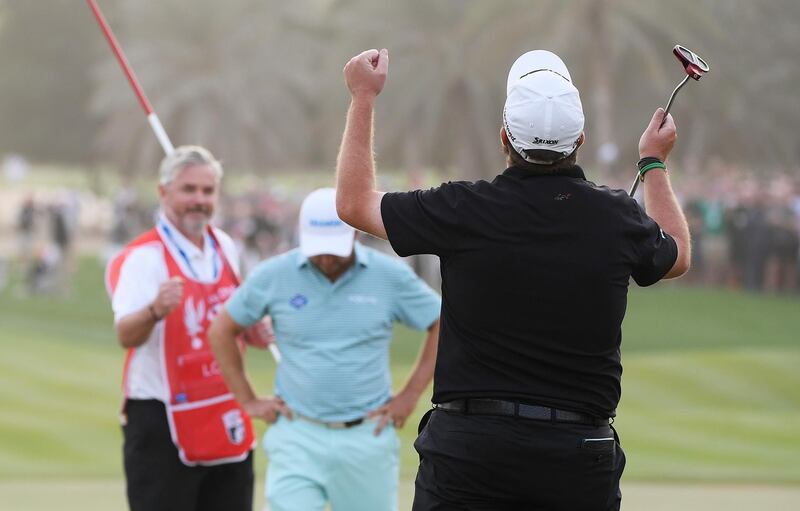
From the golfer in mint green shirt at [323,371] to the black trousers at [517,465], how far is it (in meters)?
1.87

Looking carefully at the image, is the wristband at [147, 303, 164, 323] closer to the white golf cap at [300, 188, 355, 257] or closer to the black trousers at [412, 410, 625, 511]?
the white golf cap at [300, 188, 355, 257]

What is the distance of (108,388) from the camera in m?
14.9

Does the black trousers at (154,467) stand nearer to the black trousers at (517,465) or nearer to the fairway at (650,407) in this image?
the black trousers at (517,465)

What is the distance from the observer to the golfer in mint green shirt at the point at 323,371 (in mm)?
5426

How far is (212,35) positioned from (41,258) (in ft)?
71.1

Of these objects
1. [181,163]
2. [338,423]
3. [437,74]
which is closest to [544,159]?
[338,423]

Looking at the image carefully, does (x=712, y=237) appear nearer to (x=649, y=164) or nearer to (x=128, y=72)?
(x=128, y=72)

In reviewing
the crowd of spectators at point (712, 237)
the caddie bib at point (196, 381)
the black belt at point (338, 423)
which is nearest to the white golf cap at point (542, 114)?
the black belt at point (338, 423)

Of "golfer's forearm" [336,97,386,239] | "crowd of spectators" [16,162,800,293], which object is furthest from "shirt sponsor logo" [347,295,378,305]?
"crowd of spectators" [16,162,800,293]

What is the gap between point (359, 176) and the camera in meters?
3.59

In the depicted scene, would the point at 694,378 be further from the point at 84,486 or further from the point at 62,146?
the point at 62,146

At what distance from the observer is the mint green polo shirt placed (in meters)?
5.45

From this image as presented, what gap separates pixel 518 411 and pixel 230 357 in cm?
223

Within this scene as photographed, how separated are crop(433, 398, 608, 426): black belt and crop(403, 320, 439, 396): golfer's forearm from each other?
86.1 inches
